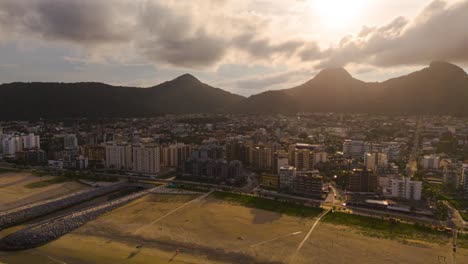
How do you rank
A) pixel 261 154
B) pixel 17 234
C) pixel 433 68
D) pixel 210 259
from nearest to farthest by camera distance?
pixel 210 259 → pixel 17 234 → pixel 261 154 → pixel 433 68

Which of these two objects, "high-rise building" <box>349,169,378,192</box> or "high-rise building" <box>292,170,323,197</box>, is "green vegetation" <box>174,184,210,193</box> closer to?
"high-rise building" <box>292,170,323,197</box>

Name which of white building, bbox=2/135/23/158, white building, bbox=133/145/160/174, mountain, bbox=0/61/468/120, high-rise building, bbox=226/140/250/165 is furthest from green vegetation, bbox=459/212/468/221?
mountain, bbox=0/61/468/120

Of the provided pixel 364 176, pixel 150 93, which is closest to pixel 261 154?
pixel 364 176

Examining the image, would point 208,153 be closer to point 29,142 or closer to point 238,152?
point 238,152

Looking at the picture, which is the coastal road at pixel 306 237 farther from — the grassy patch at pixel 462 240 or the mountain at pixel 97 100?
the mountain at pixel 97 100

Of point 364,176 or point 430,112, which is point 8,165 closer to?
point 364,176

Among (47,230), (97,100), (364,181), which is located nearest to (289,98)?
(97,100)

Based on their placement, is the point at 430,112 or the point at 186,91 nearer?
the point at 430,112
